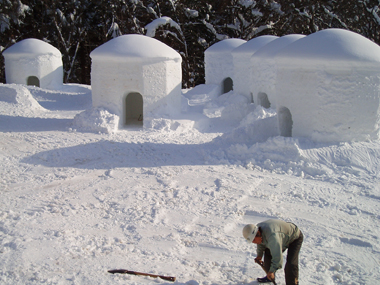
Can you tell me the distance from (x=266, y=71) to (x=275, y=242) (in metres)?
10.8

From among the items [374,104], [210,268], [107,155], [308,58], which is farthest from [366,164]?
[107,155]

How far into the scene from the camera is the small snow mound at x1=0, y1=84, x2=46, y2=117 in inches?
547

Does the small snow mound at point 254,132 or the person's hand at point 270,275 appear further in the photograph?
the small snow mound at point 254,132

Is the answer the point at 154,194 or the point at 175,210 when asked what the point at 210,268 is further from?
the point at 154,194

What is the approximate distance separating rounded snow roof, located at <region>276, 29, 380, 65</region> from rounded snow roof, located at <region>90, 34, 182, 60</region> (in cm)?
426

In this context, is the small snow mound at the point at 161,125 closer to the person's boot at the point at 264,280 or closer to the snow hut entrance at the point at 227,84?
the person's boot at the point at 264,280

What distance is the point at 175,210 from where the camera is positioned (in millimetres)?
6152

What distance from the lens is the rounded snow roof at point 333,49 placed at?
8008 mm

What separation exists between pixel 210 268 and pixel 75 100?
46.3 ft

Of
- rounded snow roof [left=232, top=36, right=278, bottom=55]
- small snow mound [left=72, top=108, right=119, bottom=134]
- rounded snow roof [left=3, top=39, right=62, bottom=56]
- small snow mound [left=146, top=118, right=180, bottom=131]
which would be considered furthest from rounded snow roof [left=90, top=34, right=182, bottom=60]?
rounded snow roof [left=3, top=39, right=62, bottom=56]

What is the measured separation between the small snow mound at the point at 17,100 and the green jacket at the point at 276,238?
1191 centimetres

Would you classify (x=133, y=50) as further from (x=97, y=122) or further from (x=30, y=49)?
(x=30, y=49)

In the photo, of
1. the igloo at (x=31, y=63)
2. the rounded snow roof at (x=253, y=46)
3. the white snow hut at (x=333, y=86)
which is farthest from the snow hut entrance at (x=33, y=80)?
the white snow hut at (x=333, y=86)

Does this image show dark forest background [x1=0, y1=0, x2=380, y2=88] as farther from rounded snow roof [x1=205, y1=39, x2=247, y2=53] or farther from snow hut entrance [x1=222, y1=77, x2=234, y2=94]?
rounded snow roof [x1=205, y1=39, x2=247, y2=53]
